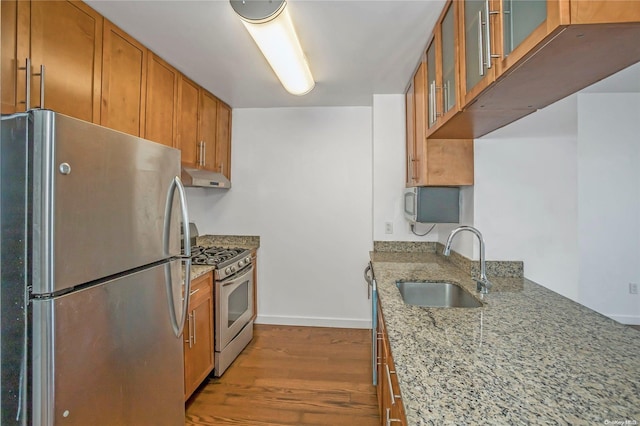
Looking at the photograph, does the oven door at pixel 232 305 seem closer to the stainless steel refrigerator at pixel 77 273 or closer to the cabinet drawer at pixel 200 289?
the cabinet drawer at pixel 200 289

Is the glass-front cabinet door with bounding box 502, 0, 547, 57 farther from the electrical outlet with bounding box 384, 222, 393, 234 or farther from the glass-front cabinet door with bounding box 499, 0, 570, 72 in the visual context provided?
the electrical outlet with bounding box 384, 222, 393, 234

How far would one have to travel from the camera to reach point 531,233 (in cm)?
193

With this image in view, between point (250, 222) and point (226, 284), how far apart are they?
3.55 ft

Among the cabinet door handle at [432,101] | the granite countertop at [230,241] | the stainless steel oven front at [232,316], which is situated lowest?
the stainless steel oven front at [232,316]

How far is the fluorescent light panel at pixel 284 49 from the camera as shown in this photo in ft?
5.09

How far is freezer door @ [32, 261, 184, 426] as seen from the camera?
98 centimetres

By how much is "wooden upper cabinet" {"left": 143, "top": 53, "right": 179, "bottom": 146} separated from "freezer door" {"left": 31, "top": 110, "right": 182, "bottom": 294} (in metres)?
0.80

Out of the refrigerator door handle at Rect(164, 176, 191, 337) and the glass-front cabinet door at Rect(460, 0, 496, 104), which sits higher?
the glass-front cabinet door at Rect(460, 0, 496, 104)

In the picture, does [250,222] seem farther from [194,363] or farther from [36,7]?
[36,7]

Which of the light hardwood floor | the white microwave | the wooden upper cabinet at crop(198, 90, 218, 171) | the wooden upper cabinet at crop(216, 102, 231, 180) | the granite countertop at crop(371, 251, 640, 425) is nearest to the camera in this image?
the granite countertop at crop(371, 251, 640, 425)

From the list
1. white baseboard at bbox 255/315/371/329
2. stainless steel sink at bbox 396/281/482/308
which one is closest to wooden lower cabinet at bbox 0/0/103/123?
stainless steel sink at bbox 396/281/482/308

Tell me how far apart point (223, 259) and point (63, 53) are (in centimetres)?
A: 160

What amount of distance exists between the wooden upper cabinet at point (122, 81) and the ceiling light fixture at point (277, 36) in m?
0.82

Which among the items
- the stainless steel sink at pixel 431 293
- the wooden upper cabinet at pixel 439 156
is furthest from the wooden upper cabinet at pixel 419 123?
the stainless steel sink at pixel 431 293
